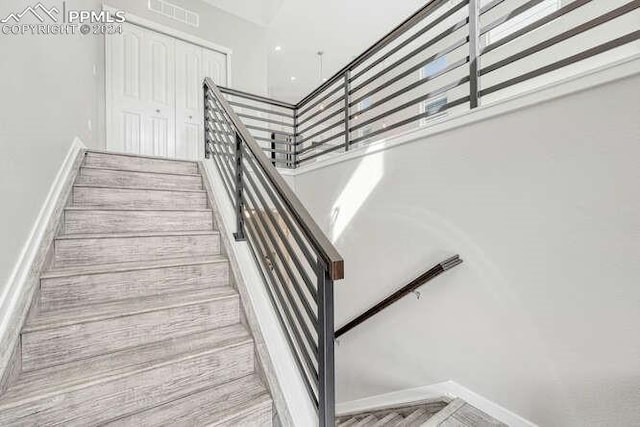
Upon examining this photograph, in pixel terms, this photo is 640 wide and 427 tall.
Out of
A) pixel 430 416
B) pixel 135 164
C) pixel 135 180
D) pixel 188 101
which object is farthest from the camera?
pixel 188 101

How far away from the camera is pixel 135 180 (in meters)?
2.28

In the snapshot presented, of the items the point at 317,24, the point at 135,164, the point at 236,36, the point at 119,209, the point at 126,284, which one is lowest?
the point at 126,284

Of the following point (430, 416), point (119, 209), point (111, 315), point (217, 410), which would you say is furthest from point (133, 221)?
point (430, 416)

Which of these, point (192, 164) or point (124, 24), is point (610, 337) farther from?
point (124, 24)

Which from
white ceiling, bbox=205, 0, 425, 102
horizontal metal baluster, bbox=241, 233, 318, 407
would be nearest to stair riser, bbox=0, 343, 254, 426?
horizontal metal baluster, bbox=241, 233, 318, 407

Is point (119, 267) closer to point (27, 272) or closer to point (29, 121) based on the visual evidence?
point (27, 272)

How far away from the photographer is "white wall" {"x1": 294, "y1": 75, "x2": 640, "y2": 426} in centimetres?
126

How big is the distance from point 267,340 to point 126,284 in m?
0.80

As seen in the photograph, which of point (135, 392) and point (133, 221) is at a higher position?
point (133, 221)

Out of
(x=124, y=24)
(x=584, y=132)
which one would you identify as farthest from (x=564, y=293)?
(x=124, y=24)

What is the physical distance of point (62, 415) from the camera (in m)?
1.04

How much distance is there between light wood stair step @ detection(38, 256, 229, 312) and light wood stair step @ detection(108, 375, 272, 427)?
0.60 meters

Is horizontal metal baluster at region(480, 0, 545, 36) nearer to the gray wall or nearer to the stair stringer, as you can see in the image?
the stair stringer

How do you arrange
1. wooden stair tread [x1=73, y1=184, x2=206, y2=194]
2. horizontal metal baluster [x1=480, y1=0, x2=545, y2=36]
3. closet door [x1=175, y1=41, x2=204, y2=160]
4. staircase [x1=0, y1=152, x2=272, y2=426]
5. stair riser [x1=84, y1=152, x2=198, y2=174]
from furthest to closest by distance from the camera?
closet door [x1=175, y1=41, x2=204, y2=160]
stair riser [x1=84, y1=152, x2=198, y2=174]
wooden stair tread [x1=73, y1=184, x2=206, y2=194]
horizontal metal baluster [x1=480, y1=0, x2=545, y2=36]
staircase [x1=0, y1=152, x2=272, y2=426]
